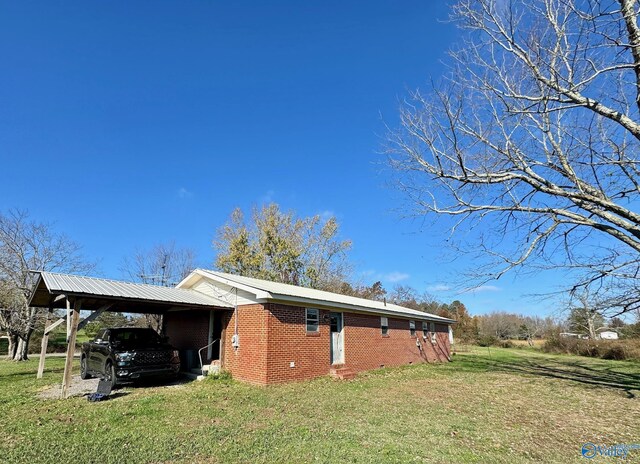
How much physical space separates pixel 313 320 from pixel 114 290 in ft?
20.7

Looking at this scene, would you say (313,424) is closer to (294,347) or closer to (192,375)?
(294,347)

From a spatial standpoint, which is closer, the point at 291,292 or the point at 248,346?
the point at 248,346

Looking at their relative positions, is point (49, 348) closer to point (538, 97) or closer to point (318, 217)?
point (318, 217)

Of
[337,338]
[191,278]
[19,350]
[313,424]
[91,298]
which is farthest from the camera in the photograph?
Result: [19,350]

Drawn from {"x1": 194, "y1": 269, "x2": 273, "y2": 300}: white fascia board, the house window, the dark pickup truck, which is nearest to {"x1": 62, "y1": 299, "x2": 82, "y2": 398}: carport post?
the dark pickup truck

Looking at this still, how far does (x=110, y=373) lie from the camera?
1041 cm

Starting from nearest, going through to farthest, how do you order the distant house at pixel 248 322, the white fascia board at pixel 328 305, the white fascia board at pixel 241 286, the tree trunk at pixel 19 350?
the distant house at pixel 248 322 < the white fascia board at pixel 241 286 < the white fascia board at pixel 328 305 < the tree trunk at pixel 19 350

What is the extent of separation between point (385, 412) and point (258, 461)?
378 centimetres

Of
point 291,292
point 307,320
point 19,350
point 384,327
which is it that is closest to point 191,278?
point 291,292

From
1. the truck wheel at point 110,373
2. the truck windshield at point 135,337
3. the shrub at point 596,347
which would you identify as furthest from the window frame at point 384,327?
the shrub at point 596,347

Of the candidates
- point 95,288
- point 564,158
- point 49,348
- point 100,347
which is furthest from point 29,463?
point 49,348

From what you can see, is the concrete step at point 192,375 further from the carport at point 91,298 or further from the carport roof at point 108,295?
the carport roof at point 108,295

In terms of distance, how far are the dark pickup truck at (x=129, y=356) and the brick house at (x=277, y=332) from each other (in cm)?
206

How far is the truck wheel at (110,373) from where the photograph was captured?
10.0m
